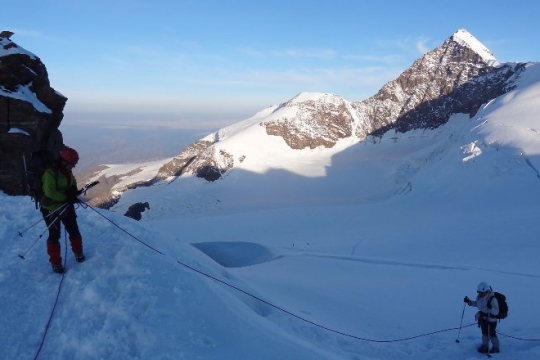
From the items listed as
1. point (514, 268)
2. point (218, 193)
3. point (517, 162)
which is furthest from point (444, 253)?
point (218, 193)

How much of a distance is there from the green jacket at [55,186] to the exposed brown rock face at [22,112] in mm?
8887

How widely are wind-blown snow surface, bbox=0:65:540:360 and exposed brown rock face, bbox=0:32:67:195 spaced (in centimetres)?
594

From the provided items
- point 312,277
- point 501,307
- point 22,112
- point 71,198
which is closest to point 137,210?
point 22,112

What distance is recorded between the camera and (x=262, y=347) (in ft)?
19.2

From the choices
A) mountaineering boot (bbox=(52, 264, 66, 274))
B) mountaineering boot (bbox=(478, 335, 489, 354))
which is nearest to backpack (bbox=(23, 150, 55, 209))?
mountaineering boot (bbox=(52, 264, 66, 274))

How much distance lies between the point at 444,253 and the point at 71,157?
20035 millimetres

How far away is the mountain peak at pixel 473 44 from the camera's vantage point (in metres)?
67.4

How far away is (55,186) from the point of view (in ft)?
22.4

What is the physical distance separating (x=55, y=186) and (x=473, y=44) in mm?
77481

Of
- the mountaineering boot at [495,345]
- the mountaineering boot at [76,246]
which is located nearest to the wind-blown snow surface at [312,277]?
the mountaineering boot at [495,345]

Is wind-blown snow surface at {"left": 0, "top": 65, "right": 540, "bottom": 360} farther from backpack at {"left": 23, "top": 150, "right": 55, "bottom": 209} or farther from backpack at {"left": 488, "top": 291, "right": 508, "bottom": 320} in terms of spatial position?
backpack at {"left": 23, "top": 150, "right": 55, "bottom": 209}

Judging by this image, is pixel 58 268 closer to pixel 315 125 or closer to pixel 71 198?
pixel 71 198

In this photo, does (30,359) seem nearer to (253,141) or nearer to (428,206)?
(428,206)

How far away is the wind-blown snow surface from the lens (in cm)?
580
